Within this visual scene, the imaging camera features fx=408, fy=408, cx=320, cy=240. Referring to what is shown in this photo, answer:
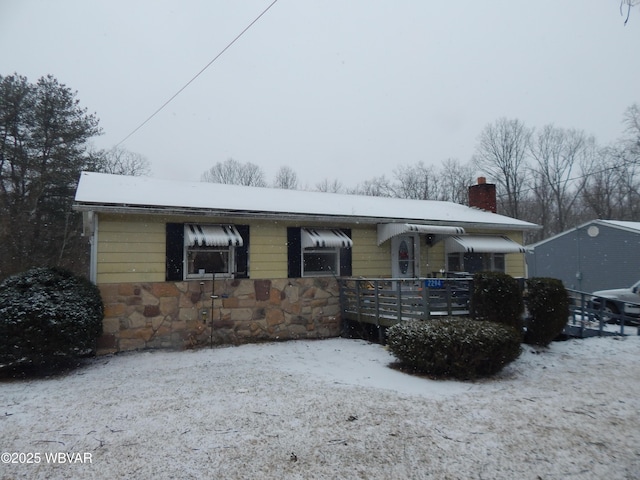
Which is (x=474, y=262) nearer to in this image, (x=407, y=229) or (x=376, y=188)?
(x=407, y=229)

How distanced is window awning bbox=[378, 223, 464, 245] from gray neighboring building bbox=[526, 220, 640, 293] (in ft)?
32.2

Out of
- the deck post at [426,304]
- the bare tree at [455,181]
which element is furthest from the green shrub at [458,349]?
the bare tree at [455,181]

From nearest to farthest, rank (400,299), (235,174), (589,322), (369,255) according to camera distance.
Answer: (400,299) < (589,322) < (369,255) < (235,174)

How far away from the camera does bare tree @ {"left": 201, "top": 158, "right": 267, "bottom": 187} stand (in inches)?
1535

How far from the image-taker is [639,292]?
1154cm

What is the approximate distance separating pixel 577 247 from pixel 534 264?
3.39 metres

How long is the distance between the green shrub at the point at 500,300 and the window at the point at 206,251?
5.20 m

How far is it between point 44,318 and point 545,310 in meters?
9.22

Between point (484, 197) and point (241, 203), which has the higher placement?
point (484, 197)

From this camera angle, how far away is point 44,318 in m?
6.57

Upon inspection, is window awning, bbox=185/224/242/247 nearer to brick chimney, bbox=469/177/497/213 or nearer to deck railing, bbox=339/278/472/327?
deck railing, bbox=339/278/472/327

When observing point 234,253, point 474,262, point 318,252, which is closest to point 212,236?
point 234,253

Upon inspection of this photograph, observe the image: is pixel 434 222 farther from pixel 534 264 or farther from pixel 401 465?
pixel 534 264

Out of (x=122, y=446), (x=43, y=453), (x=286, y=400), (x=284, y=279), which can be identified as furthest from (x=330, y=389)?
(x=284, y=279)
